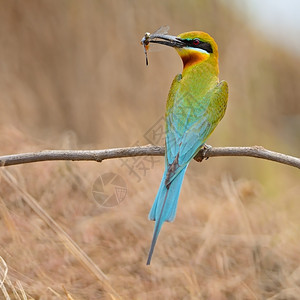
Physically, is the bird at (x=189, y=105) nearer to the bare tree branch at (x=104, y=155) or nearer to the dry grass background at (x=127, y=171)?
the bare tree branch at (x=104, y=155)

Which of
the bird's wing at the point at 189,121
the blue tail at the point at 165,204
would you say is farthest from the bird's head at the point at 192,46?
the blue tail at the point at 165,204

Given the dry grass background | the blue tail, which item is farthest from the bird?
the dry grass background

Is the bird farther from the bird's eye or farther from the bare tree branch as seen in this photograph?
the bare tree branch

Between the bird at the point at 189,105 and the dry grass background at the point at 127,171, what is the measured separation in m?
0.62

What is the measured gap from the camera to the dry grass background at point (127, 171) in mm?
2535

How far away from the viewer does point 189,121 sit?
2.24m

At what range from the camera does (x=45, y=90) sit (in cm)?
383

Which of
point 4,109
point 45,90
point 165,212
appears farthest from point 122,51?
point 165,212

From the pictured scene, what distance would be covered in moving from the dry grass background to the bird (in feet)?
2.04

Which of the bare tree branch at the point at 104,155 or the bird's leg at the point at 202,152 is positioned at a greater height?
the bird's leg at the point at 202,152

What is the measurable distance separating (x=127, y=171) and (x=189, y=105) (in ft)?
4.17

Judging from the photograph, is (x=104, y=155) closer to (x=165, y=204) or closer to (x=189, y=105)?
(x=165, y=204)

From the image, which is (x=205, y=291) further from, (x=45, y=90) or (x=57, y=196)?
(x=45, y=90)

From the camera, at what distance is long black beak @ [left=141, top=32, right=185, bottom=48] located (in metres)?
2.24
